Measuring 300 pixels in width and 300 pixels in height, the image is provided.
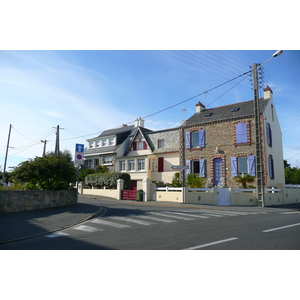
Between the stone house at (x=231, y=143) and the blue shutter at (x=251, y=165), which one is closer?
the blue shutter at (x=251, y=165)

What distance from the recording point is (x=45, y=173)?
1422cm

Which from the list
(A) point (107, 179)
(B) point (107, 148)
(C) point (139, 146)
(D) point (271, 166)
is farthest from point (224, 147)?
(B) point (107, 148)

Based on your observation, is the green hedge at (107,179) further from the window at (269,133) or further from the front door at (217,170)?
the window at (269,133)

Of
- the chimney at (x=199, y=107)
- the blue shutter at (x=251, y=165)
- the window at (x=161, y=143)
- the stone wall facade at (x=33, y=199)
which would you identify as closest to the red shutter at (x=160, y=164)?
the window at (x=161, y=143)

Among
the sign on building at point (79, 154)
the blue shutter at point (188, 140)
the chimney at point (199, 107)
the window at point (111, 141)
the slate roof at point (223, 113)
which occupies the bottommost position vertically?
the sign on building at point (79, 154)

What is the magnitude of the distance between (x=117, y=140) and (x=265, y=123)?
830 inches

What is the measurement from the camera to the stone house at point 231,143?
24766 millimetres

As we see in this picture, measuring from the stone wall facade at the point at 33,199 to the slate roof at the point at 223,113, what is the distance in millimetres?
17203

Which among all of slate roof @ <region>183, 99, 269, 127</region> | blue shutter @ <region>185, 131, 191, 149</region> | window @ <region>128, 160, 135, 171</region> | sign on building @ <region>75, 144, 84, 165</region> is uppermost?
slate roof @ <region>183, 99, 269, 127</region>

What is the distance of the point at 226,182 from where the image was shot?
25453 millimetres

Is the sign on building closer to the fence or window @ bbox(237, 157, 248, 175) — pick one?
the fence

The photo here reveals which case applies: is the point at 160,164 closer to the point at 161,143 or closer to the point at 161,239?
the point at 161,143

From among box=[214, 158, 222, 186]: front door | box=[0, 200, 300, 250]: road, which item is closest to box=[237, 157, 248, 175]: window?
box=[214, 158, 222, 186]: front door

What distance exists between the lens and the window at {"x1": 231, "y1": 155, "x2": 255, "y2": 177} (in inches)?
956
